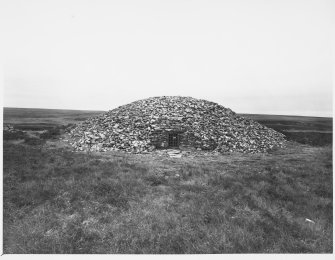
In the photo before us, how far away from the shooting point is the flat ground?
5.39m

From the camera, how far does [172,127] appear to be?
15406 mm

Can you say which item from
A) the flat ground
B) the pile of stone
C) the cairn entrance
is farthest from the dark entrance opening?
the flat ground

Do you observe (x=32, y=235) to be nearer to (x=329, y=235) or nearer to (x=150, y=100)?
(x=329, y=235)

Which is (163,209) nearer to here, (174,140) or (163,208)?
(163,208)

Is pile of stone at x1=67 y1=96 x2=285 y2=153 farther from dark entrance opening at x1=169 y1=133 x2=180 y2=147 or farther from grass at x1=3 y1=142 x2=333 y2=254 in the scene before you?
grass at x1=3 y1=142 x2=333 y2=254

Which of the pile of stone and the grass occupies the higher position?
the pile of stone

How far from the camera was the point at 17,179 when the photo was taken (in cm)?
820

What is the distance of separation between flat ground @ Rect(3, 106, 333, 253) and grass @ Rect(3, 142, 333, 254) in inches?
0.9

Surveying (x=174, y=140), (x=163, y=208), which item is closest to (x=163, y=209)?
(x=163, y=208)

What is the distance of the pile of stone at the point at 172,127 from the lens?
48.8ft

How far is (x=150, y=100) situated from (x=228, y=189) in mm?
12909

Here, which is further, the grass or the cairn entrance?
the cairn entrance

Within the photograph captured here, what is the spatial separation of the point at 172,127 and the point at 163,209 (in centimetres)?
908

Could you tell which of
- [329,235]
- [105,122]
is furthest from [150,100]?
[329,235]
